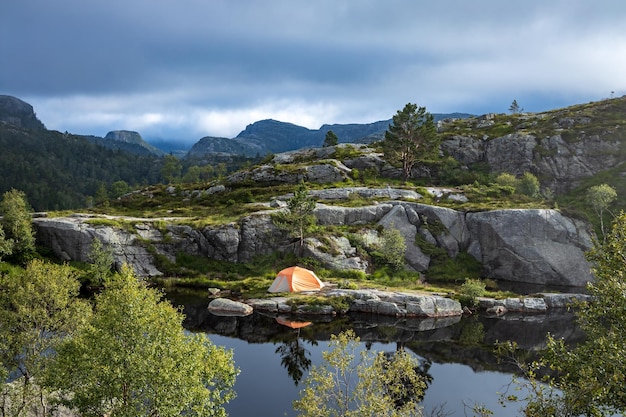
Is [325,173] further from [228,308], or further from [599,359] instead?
[599,359]

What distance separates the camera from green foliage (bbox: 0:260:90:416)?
22812 millimetres

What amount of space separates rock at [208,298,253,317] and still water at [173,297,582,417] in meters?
1.23

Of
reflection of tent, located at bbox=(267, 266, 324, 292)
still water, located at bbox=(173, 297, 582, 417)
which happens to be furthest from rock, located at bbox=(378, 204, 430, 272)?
still water, located at bbox=(173, 297, 582, 417)

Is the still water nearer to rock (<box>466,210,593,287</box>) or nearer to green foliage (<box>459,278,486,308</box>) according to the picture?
green foliage (<box>459,278,486,308</box>)

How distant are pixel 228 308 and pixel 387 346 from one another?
2158cm

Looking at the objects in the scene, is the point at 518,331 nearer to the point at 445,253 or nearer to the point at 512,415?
the point at 512,415

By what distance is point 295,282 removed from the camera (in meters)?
58.7

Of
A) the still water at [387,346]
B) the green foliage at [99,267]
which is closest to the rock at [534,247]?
the still water at [387,346]

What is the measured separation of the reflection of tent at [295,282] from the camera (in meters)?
58.5

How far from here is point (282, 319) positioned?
1960 inches

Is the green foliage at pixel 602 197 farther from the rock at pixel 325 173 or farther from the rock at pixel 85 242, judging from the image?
the rock at pixel 85 242

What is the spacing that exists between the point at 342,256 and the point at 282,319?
24.3m

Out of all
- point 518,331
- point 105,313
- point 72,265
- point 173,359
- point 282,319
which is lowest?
point 518,331

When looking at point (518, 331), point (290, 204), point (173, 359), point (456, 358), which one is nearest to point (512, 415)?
point (456, 358)
